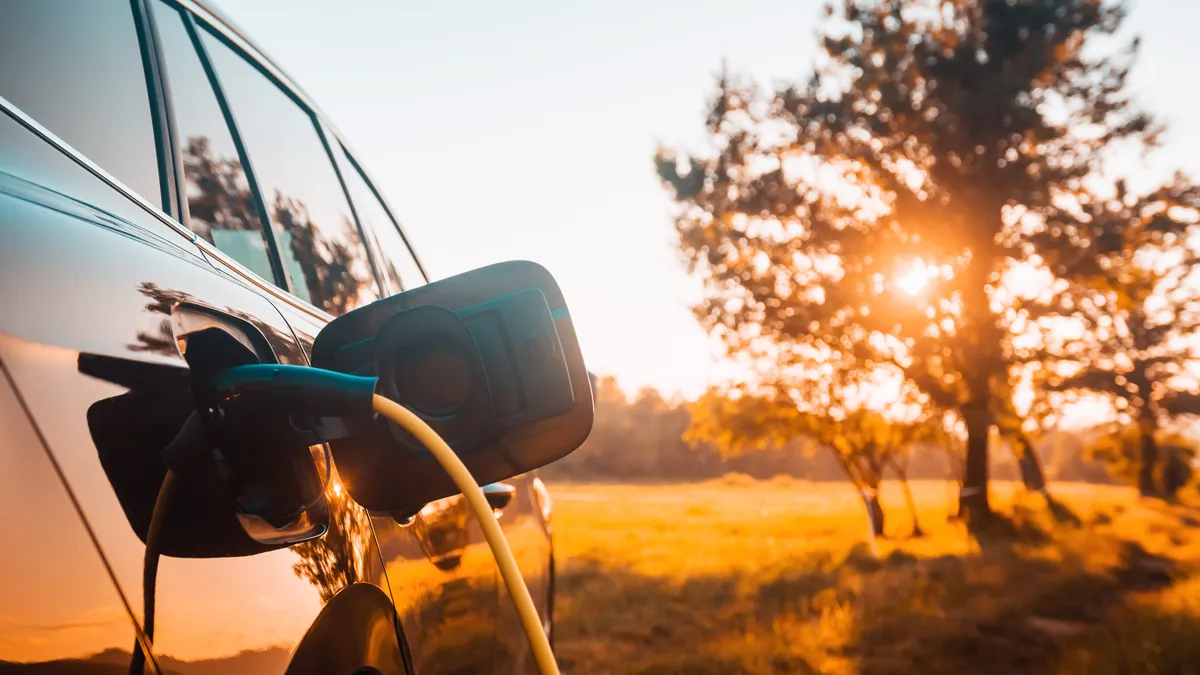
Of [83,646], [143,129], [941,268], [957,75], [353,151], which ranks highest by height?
[957,75]

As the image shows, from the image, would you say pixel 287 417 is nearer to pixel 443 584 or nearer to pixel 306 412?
pixel 306 412

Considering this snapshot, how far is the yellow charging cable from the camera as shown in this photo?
1.05m

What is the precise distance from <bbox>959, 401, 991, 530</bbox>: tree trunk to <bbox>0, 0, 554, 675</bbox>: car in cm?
1871

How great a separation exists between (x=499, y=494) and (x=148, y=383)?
1.58 meters

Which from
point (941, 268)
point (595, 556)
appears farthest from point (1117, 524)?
point (595, 556)

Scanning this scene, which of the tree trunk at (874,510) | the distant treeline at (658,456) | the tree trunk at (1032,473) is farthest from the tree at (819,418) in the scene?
the distant treeline at (658,456)

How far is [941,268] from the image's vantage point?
19.1m

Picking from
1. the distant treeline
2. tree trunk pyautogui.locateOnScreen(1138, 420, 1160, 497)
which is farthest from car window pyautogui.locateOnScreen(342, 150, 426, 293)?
the distant treeline

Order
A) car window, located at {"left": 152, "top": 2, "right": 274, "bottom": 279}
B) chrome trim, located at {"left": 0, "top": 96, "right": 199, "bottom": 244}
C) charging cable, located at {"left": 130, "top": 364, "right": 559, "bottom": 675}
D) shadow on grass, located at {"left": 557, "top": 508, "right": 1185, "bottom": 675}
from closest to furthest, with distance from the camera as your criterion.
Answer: charging cable, located at {"left": 130, "top": 364, "right": 559, "bottom": 675} < chrome trim, located at {"left": 0, "top": 96, "right": 199, "bottom": 244} < car window, located at {"left": 152, "top": 2, "right": 274, "bottom": 279} < shadow on grass, located at {"left": 557, "top": 508, "right": 1185, "bottom": 675}

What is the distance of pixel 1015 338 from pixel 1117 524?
6756 mm

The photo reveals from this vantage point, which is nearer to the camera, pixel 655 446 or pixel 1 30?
pixel 1 30

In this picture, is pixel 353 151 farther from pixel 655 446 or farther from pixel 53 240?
pixel 655 446

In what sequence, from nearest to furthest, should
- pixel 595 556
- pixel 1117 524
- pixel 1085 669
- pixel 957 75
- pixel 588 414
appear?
pixel 588 414 < pixel 1085 669 < pixel 595 556 < pixel 957 75 < pixel 1117 524

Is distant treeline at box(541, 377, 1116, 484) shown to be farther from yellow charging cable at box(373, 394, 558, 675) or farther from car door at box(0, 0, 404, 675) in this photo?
yellow charging cable at box(373, 394, 558, 675)
